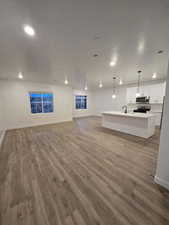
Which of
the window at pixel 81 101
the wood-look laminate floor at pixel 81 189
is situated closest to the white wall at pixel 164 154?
the wood-look laminate floor at pixel 81 189

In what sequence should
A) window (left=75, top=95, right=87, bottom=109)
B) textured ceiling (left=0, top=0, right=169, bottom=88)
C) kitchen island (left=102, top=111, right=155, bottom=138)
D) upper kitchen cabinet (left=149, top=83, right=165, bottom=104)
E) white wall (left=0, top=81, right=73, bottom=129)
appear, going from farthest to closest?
window (left=75, top=95, right=87, bottom=109)
upper kitchen cabinet (left=149, top=83, right=165, bottom=104)
white wall (left=0, top=81, right=73, bottom=129)
kitchen island (left=102, top=111, right=155, bottom=138)
textured ceiling (left=0, top=0, right=169, bottom=88)

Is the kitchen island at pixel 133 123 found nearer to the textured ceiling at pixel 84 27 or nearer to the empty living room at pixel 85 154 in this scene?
the empty living room at pixel 85 154

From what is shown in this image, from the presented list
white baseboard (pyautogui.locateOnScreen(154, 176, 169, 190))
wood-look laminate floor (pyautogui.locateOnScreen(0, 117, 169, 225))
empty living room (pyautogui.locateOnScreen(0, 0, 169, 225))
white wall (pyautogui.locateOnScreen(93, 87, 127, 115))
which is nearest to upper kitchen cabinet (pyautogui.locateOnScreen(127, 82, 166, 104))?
white wall (pyautogui.locateOnScreen(93, 87, 127, 115))

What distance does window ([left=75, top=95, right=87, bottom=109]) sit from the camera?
8875 mm

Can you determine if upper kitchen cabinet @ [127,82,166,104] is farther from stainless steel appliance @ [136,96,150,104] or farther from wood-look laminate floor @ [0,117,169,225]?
wood-look laminate floor @ [0,117,169,225]

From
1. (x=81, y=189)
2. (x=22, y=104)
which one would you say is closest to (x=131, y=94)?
(x=81, y=189)

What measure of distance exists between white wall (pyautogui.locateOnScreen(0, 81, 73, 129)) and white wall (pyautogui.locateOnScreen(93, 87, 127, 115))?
3625 mm

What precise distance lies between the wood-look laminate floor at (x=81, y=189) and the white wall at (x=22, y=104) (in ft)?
10.1

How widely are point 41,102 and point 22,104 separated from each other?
3.58ft

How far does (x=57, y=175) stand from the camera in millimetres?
1924

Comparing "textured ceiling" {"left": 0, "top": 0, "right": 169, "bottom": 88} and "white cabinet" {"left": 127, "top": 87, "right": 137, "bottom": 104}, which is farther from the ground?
"textured ceiling" {"left": 0, "top": 0, "right": 169, "bottom": 88}

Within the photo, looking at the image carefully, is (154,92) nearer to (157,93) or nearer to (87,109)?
(157,93)

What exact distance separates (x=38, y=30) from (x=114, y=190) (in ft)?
9.75

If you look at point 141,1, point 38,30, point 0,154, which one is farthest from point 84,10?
point 0,154
